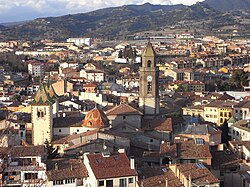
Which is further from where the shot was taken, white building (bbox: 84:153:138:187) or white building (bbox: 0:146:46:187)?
white building (bbox: 84:153:138:187)

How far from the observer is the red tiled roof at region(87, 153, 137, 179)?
20641 mm

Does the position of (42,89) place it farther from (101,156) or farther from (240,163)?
(240,163)

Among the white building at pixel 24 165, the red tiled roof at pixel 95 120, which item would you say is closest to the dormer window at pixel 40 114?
the red tiled roof at pixel 95 120

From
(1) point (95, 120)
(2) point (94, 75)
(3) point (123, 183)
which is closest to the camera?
(3) point (123, 183)

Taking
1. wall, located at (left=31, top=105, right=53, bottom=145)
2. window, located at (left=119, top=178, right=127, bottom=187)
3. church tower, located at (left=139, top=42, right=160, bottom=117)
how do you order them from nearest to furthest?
1. window, located at (left=119, top=178, right=127, bottom=187)
2. wall, located at (left=31, top=105, right=53, bottom=145)
3. church tower, located at (left=139, top=42, right=160, bottom=117)

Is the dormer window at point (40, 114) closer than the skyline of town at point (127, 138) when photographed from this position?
No

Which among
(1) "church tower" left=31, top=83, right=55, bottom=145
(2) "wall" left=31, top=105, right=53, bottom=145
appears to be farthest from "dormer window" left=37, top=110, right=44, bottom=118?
(2) "wall" left=31, top=105, right=53, bottom=145

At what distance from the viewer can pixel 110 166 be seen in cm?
2106

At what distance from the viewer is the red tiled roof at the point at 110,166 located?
20641mm

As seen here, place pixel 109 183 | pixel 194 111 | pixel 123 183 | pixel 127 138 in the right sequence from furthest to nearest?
pixel 194 111, pixel 127 138, pixel 123 183, pixel 109 183

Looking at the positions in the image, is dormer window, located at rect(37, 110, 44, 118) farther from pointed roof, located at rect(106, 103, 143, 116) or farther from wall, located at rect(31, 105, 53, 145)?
pointed roof, located at rect(106, 103, 143, 116)

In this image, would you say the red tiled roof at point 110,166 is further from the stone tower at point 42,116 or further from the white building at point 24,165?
the stone tower at point 42,116

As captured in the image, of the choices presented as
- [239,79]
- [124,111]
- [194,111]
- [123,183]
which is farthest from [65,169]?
[239,79]

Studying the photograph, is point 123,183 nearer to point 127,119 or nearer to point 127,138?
point 127,138
